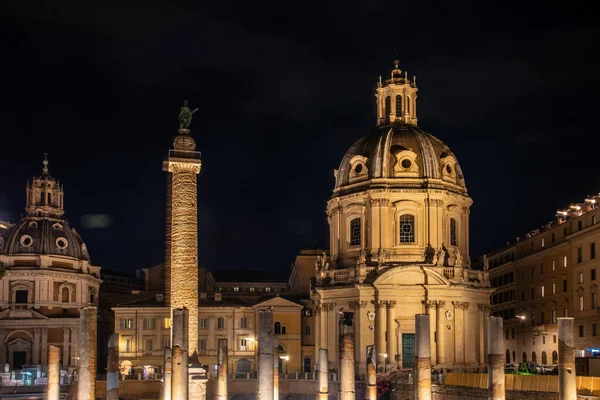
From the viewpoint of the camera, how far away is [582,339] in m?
75.2

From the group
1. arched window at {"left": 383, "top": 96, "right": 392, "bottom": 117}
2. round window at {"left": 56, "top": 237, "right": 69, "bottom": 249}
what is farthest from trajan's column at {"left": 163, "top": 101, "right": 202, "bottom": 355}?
round window at {"left": 56, "top": 237, "right": 69, "bottom": 249}

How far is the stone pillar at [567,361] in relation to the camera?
3559 cm

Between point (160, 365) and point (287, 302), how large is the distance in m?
11.8

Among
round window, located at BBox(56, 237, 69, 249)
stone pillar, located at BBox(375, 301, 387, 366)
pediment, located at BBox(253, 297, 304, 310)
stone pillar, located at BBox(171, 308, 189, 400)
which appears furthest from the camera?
round window, located at BBox(56, 237, 69, 249)

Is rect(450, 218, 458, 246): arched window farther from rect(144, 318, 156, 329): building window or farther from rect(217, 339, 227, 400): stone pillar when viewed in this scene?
rect(217, 339, 227, 400): stone pillar

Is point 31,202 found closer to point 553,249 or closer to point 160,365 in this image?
point 160,365

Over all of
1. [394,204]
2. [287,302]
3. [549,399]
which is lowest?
[549,399]

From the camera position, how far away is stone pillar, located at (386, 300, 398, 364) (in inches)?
3036

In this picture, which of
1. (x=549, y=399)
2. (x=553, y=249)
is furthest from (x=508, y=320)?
(x=549, y=399)

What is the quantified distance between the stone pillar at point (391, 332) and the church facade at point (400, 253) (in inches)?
2.8

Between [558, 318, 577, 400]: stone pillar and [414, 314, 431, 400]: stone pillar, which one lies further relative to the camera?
[414, 314, 431, 400]: stone pillar

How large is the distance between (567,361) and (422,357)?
6.64m

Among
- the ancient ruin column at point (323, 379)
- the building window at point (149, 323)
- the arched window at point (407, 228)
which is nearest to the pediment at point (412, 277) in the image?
the arched window at point (407, 228)

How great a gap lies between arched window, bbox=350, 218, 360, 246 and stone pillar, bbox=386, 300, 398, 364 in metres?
6.61
